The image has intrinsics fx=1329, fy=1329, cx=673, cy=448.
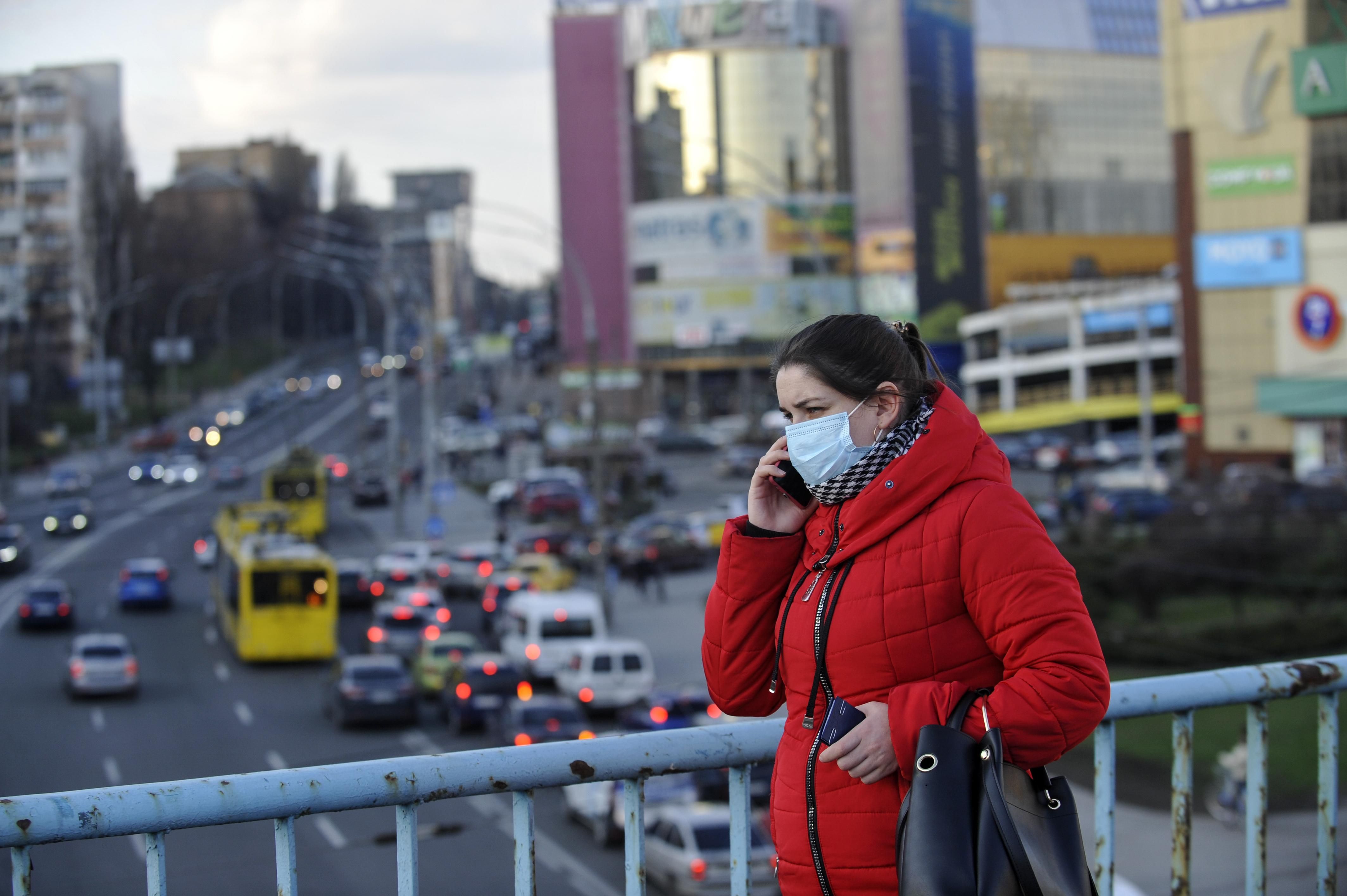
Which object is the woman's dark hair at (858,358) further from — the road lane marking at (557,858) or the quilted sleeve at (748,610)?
the road lane marking at (557,858)

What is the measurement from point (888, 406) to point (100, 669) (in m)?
21.1

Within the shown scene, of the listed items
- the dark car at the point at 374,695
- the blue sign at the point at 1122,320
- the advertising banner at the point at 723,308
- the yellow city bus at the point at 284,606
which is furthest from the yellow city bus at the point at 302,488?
the advertising banner at the point at 723,308

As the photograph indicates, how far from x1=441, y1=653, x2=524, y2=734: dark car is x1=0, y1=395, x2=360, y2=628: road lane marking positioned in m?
12.5

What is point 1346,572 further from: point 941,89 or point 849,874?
point 941,89

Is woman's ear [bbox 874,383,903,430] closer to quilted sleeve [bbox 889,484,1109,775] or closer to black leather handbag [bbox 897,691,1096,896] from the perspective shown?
quilted sleeve [bbox 889,484,1109,775]

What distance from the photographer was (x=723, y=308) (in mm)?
86750

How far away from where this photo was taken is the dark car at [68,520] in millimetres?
42594

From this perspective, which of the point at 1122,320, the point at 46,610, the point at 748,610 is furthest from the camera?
the point at 1122,320

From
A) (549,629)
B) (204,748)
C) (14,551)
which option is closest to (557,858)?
(204,748)

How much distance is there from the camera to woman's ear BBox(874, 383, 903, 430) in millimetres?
2238

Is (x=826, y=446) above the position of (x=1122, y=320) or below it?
below

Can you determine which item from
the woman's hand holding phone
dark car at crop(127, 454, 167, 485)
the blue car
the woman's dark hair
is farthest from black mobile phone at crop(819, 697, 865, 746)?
dark car at crop(127, 454, 167, 485)

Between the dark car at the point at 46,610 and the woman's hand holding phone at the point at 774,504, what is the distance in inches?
1105

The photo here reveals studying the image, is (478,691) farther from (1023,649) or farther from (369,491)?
(369,491)
